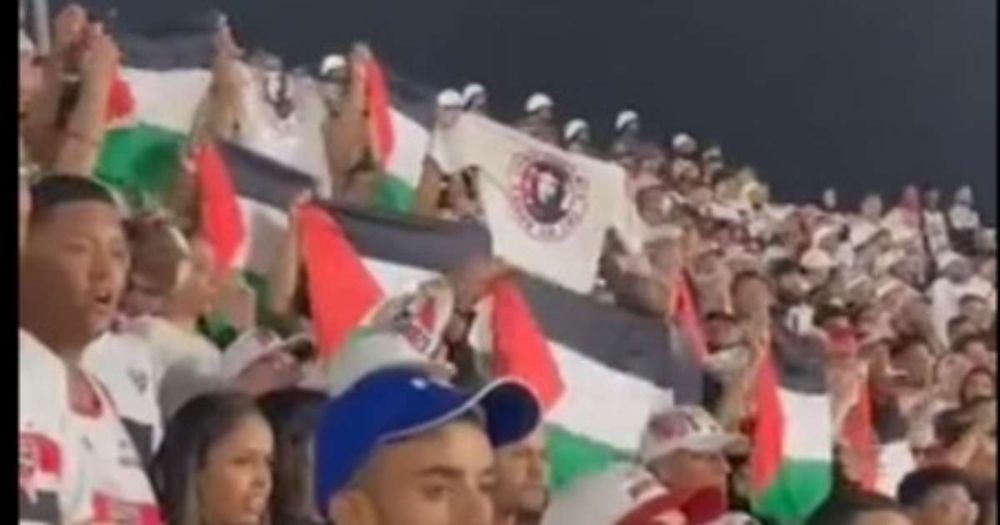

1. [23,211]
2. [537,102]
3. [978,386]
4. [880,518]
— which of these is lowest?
[880,518]

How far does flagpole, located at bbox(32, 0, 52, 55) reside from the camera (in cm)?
127

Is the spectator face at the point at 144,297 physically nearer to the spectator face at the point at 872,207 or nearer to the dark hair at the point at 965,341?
the spectator face at the point at 872,207

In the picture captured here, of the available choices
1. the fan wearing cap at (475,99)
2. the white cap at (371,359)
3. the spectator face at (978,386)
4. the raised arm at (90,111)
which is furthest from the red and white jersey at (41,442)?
the spectator face at (978,386)

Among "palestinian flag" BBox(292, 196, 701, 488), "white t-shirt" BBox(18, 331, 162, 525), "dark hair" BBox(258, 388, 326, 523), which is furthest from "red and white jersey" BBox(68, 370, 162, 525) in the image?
"palestinian flag" BBox(292, 196, 701, 488)

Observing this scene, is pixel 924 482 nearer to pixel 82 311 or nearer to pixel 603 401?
pixel 603 401

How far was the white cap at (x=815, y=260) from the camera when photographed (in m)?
1.86

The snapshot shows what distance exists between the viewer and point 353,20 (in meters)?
1.47

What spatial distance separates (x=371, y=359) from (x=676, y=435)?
1.05ft

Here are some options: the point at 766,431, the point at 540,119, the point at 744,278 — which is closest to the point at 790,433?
the point at 766,431

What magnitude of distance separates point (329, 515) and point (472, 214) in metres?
0.28

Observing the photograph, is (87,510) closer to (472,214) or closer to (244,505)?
(244,505)

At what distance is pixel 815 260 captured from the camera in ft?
6.16

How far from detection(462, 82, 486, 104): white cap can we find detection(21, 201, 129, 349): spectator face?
1.17ft

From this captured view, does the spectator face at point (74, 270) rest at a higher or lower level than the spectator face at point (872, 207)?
lower
